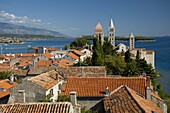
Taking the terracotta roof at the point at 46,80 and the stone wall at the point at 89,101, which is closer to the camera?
the stone wall at the point at 89,101

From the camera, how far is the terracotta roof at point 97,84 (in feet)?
78.0

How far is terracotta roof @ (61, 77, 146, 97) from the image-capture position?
23.8 metres

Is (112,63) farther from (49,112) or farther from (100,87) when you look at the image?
(49,112)

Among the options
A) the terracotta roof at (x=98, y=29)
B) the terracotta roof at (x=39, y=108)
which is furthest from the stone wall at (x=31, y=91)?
the terracotta roof at (x=98, y=29)

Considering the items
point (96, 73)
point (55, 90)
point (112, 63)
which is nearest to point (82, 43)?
point (112, 63)

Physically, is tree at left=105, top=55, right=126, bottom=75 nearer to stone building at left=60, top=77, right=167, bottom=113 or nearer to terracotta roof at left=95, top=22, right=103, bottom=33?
stone building at left=60, top=77, right=167, bottom=113

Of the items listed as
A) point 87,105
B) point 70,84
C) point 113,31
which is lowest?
point 87,105

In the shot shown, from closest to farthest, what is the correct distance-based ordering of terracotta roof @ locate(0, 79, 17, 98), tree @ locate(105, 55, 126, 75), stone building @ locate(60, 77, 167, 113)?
stone building @ locate(60, 77, 167, 113)
terracotta roof @ locate(0, 79, 17, 98)
tree @ locate(105, 55, 126, 75)

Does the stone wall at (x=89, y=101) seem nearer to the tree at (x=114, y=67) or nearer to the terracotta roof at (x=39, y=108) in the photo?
the terracotta roof at (x=39, y=108)

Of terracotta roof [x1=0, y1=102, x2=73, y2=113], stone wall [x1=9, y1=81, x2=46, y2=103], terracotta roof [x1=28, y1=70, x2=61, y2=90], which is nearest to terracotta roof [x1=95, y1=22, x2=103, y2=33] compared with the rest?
terracotta roof [x1=28, y1=70, x2=61, y2=90]

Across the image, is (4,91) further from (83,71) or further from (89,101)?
(83,71)

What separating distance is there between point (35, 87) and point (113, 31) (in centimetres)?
8533

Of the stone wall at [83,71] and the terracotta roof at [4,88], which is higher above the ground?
the stone wall at [83,71]

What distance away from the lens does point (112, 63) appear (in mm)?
48938
